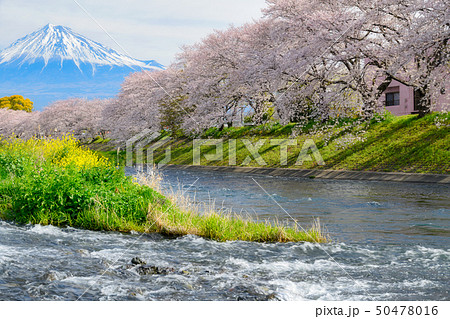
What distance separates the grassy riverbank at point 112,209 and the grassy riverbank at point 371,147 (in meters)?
18.0

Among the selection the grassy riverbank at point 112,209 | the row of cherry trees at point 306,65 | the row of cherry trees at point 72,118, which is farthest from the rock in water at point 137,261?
the row of cherry trees at point 72,118

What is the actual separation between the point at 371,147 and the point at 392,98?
24715mm

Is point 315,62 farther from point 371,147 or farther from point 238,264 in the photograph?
point 238,264

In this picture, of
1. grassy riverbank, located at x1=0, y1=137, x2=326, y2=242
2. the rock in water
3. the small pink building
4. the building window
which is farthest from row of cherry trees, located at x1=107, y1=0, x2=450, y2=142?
the rock in water

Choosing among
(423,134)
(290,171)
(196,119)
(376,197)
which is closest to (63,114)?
(196,119)

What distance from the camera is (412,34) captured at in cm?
2684

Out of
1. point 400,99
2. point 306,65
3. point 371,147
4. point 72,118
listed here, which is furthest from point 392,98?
point 72,118

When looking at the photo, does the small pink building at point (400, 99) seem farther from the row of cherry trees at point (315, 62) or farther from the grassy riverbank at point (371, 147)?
the grassy riverbank at point (371, 147)

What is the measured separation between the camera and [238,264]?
9812 mm

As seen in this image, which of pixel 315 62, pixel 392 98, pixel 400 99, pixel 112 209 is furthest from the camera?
pixel 392 98

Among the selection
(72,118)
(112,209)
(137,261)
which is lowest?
(137,261)

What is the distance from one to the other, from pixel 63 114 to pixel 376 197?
7919cm

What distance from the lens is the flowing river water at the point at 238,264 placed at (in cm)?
803

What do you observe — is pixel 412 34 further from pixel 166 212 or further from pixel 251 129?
pixel 251 129
